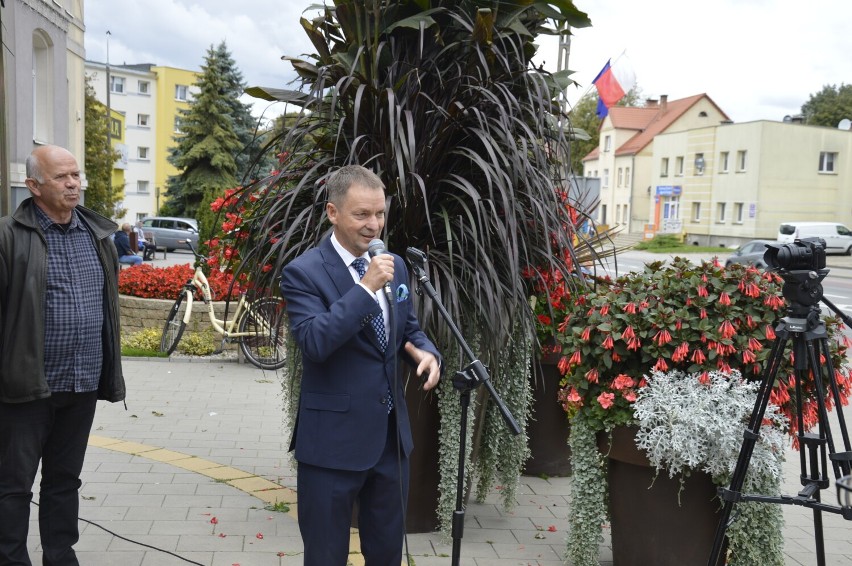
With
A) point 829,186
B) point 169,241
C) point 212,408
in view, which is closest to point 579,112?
point 829,186

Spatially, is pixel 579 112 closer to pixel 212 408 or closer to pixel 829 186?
pixel 829 186

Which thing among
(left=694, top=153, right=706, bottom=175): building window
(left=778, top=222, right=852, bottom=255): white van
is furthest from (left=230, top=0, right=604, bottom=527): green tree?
(left=694, top=153, right=706, bottom=175): building window

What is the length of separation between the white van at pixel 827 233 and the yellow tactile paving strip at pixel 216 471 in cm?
3624

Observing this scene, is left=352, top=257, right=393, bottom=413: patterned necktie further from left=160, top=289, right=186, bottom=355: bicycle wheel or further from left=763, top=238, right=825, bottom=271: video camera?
left=160, top=289, right=186, bottom=355: bicycle wheel

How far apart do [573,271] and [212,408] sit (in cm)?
425

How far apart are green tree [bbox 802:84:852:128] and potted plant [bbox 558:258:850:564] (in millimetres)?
68603

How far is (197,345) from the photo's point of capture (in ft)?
34.3

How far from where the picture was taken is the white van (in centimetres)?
3772

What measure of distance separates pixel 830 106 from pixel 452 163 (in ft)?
232

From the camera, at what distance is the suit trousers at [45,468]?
3.44 metres

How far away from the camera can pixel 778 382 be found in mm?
3748

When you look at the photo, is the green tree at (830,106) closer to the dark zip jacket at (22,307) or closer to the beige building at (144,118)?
the beige building at (144,118)

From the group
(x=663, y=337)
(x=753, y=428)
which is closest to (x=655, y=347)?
(x=663, y=337)

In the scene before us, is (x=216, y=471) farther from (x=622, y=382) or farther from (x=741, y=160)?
(x=741, y=160)
